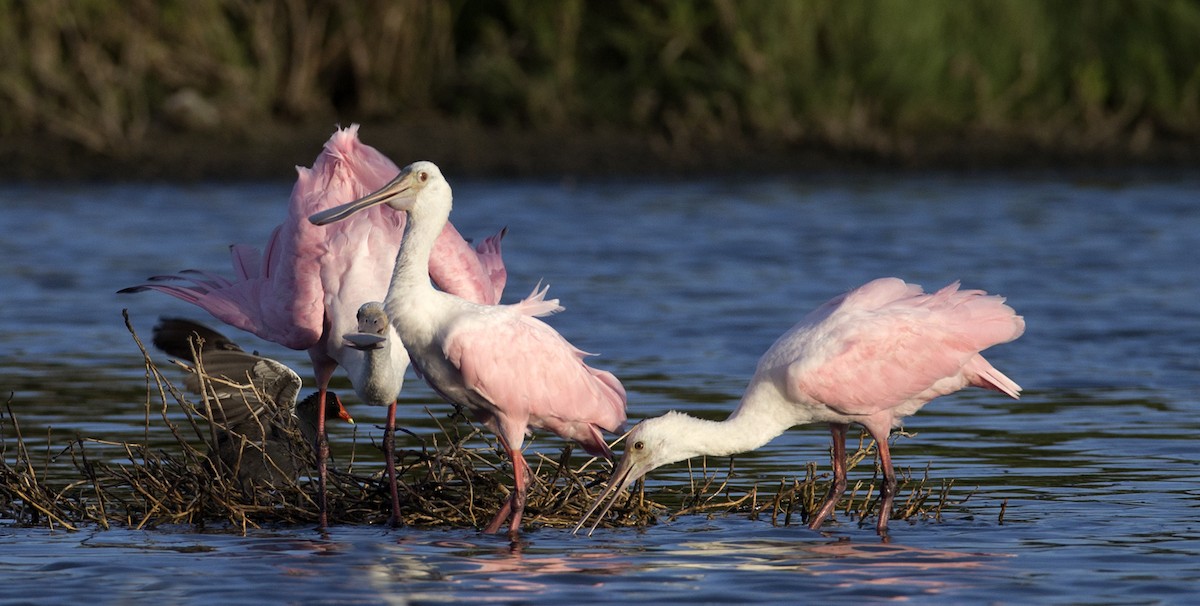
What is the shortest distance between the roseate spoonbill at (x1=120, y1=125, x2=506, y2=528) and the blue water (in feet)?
2.78

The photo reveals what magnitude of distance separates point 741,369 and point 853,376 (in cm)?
421

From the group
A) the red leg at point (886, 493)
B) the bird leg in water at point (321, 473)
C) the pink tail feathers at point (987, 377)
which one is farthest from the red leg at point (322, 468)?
the pink tail feathers at point (987, 377)

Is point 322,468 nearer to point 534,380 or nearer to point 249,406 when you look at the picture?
point 249,406

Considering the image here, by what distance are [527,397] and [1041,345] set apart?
19.5 ft

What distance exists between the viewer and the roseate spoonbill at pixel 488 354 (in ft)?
25.1

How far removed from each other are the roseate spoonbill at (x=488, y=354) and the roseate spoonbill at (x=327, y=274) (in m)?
0.44

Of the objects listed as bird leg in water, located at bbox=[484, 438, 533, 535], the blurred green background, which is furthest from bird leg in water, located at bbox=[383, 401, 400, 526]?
the blurred green background

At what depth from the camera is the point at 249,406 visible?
8086mm

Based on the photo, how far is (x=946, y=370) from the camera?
26.5 feet

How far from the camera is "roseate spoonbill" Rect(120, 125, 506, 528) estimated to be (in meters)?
8.46

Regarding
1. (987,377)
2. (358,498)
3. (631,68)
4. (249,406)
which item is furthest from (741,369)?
(631,68)

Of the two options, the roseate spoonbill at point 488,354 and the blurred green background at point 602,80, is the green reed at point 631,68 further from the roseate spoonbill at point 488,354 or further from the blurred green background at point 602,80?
the roseate spoonbill at point 488,354

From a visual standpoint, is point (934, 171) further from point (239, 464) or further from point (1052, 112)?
point (239, 464)

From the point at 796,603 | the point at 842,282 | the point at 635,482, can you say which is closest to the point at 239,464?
the point at 635,482
